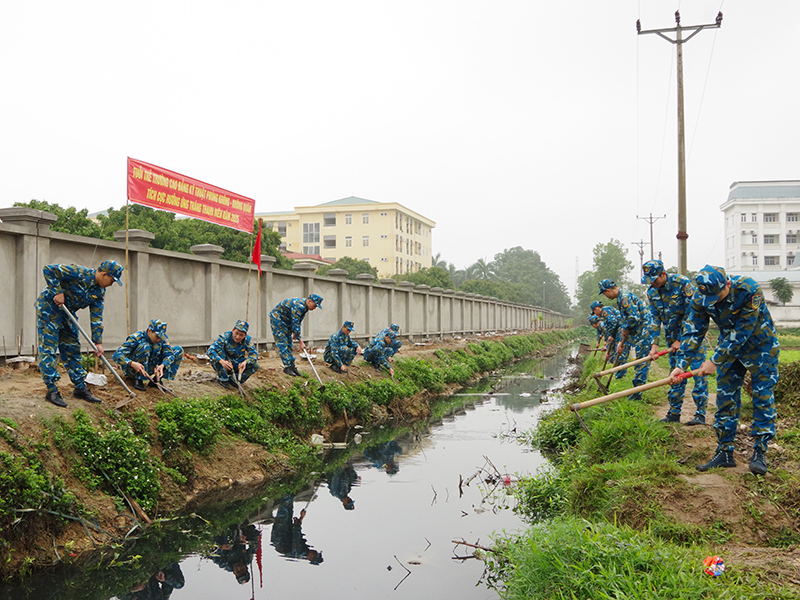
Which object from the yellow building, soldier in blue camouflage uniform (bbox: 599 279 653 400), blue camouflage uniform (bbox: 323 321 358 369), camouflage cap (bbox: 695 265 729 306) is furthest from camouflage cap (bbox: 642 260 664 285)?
the yellow building

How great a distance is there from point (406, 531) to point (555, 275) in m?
104

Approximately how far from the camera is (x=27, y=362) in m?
8.55

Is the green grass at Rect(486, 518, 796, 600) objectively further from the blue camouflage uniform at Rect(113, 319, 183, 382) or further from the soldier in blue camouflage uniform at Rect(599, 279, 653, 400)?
the soldier in blue camouflage uniform at Rect(599, 279, 653, 400)

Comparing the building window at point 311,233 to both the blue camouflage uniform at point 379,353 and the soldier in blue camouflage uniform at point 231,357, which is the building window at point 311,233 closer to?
the blue camouflage uniform at point 379,353

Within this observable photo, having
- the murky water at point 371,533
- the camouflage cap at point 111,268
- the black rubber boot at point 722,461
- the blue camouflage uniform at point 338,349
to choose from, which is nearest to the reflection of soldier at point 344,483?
the murky water at point 371,533

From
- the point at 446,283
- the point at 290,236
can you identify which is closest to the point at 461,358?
the point at 446,283

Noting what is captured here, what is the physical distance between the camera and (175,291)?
1197 centimetres

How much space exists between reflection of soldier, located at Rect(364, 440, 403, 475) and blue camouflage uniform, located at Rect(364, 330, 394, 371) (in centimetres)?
369

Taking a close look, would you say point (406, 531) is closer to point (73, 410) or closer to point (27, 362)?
point (73, 410)

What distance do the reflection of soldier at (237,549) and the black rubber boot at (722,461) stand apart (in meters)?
4.24

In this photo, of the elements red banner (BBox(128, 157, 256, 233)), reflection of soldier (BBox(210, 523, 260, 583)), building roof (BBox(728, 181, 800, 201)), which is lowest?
reflection of soldier (BBox(210, 523, 260, 583))

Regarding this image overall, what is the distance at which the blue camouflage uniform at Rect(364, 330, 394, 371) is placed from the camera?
47.2 feet

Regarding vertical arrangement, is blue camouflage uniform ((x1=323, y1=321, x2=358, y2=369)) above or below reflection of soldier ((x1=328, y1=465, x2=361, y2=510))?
above

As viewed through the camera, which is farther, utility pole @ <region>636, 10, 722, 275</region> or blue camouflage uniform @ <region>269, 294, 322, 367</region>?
utility pole @ <region>636, 10, 722, 275</region>
